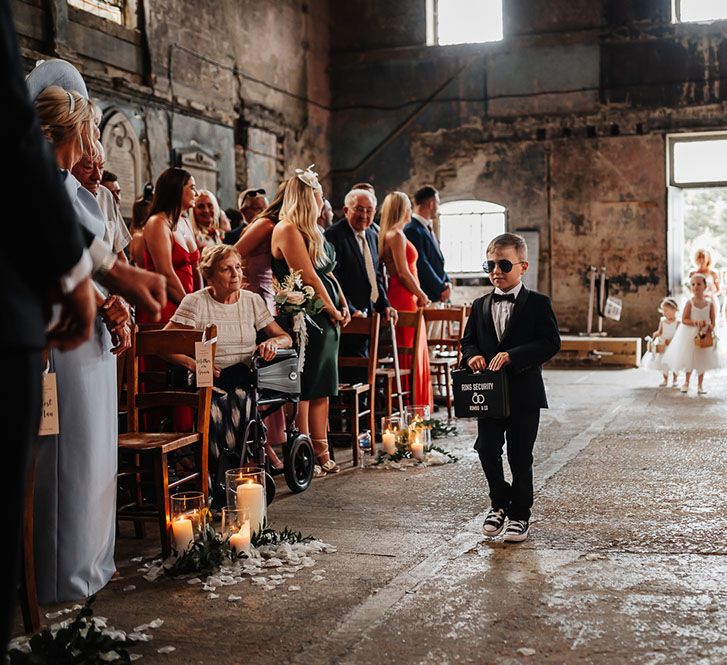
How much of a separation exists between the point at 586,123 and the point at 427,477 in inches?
418

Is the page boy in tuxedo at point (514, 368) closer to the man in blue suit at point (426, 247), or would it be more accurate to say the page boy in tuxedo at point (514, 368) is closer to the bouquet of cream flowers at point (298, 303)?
the bouquet of cream flowers at point (298, 303)

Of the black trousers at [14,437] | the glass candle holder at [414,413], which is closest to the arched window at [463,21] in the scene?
the glass candle holder at [414,413]

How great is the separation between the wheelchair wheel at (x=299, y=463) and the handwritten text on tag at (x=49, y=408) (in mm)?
2022

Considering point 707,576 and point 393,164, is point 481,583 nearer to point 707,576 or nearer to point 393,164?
point 707,576

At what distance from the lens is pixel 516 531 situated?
4094 millimetres

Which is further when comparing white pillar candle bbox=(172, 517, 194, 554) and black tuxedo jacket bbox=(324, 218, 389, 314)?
black tuxedo jacket bbox=(324, 218, 389, 314)

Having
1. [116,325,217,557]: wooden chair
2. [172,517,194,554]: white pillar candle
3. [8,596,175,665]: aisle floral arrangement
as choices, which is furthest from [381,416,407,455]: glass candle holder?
[8,596,175,665]: aisle floral arrangement

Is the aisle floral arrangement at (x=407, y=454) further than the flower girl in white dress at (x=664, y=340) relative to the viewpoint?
No

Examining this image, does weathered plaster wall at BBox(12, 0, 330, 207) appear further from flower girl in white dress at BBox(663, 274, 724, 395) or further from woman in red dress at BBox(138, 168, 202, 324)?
flower girl in white dress at BBox(663, 274, 724, 395)

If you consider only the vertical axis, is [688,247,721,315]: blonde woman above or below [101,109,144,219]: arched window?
below

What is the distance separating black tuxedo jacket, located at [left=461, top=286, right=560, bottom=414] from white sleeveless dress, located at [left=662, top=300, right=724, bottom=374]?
5849mm

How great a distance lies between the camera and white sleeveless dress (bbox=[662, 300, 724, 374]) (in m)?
9.48

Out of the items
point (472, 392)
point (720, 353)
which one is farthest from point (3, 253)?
point (720, 353)

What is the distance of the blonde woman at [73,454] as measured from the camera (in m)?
3.32
